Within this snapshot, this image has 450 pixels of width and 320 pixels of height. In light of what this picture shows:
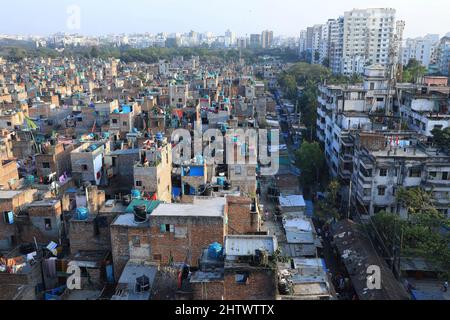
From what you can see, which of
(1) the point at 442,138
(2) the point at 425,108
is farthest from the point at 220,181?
(2) the point at 425,108

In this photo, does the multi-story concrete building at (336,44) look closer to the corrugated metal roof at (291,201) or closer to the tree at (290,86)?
the tree at (290,86)

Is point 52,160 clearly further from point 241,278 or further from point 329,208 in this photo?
point 241,278

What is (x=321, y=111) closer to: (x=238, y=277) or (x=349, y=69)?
(x=238, y=277)

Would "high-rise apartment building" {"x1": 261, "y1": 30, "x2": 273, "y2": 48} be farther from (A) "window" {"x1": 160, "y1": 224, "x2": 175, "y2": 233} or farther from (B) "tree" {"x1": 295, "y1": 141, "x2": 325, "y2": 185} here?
(A) "window" {"x1": 160, "y1": 224, "x2": 175, "y2": 233}

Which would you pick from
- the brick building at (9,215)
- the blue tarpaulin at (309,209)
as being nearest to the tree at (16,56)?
the blue tarpaulin at (309,209)

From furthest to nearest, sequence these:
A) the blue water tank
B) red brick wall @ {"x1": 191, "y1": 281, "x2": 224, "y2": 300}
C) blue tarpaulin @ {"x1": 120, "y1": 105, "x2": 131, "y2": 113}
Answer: blue tarpaulin @ {"x1": 120, "y1": 105, "x2": 131, "y2": 113} < the blue water tank < red brick wall @ {"x1": 191, "y1": 281, "x2": 224, "y2": 300}

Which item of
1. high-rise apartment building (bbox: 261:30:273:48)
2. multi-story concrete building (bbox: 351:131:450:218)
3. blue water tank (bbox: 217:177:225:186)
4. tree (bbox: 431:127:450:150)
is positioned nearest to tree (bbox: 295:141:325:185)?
multi-story concrete building (bbox: 351:131:450:218)
